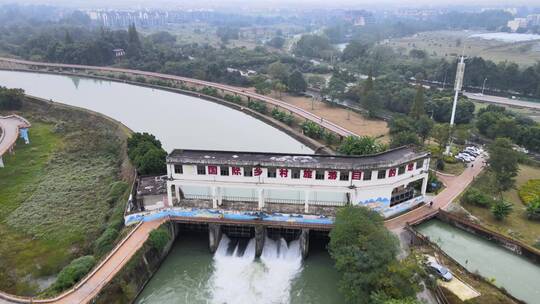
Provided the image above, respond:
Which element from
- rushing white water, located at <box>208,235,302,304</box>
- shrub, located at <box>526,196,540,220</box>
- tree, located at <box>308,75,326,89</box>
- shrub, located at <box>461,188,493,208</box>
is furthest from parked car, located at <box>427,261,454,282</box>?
tree, located at <box>308,75,326,89</box>

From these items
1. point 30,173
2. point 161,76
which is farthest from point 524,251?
point 161,76

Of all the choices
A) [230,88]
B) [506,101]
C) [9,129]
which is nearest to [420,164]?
[9,129]

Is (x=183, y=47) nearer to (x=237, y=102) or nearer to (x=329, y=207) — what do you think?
(x=237, y=102)

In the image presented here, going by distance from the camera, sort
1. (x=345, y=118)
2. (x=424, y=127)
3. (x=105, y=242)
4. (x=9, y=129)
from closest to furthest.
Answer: (x=105, y=242)
(x=424, y=127)
(x=9, y=129)
(x=345, y=118)

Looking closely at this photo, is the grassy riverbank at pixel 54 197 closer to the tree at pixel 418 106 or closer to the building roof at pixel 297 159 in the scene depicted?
the building roof at pixel 297 159

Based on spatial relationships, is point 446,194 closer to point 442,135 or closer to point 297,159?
point 442,135

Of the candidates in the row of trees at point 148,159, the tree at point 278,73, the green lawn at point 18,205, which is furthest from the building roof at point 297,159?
the tree at point 278,73
